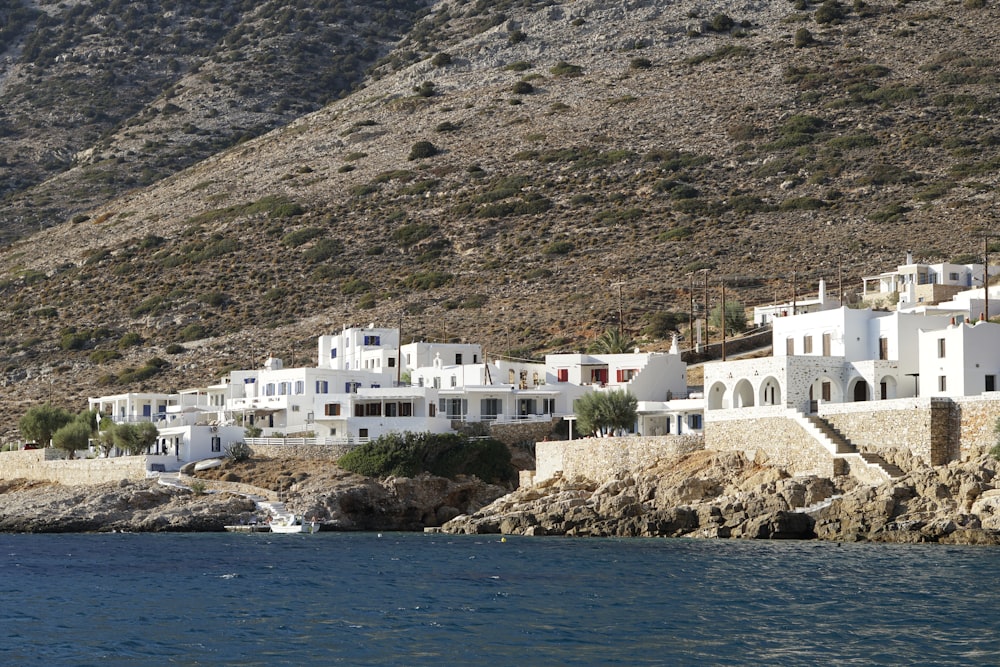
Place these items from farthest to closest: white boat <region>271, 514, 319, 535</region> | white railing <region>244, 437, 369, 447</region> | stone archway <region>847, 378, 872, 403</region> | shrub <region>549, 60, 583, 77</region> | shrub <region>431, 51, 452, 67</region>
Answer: shrub <region>431, 51, 452, 67</region>, shrub <region>549, 60, 583, 77</region>, white railing <region>244, 437, 369, 447</region>, white boat <region>271, 514, 319, 535</region>, stone archway <region>847, 378, 872, 403</region>

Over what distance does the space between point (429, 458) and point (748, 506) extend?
707 inches

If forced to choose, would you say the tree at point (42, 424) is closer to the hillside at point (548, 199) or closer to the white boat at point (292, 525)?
the hillside at point (548, 199)

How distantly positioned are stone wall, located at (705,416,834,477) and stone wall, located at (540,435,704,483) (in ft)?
4.54

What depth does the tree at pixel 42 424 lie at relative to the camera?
7838 cm

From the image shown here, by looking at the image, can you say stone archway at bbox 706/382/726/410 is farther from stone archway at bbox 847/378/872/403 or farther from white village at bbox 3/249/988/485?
Answer: stone archway at bbox 847/378/872/403

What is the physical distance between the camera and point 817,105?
120750 mm

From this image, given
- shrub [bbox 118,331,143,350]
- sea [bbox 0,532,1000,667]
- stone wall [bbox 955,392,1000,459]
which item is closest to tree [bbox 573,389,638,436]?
sea [bbox 0,532,1000,667]

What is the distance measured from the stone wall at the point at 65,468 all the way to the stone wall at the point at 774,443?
2625cm

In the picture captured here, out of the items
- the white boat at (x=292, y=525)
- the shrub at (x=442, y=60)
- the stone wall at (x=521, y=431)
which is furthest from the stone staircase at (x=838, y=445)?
the shrub at (x=442, y=60)

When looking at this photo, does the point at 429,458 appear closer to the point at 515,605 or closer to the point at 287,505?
the point at 287,505

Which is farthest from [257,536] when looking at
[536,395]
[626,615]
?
[626,615]

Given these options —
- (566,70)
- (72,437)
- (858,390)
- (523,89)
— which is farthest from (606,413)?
(566,70)

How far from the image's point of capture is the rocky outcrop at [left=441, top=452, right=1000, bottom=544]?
1858 inches

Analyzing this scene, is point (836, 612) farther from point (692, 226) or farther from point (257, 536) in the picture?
point (692, 226)
